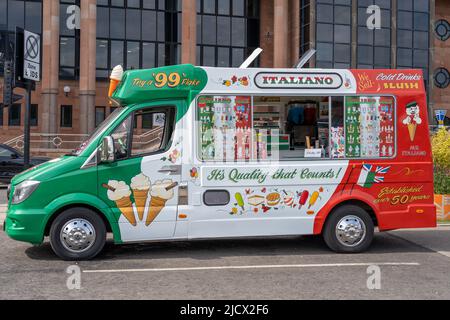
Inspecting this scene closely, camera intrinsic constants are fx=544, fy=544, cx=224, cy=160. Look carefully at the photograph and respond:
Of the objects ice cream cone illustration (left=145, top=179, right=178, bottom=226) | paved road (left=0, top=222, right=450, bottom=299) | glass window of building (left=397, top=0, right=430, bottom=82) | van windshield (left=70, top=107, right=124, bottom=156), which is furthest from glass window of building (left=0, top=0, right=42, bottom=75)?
ice cream cone illustration (left=145, top=179, right=178, bottom=226)

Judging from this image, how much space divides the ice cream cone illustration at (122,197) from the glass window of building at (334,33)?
3285 centimetres

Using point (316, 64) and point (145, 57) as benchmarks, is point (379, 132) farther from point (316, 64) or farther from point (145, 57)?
point (145, 57)

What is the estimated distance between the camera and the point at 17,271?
701 centimetres

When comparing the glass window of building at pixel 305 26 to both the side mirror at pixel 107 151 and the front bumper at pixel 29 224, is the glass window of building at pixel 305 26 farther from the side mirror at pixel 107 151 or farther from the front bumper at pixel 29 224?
the front bumper at pixel 29 224

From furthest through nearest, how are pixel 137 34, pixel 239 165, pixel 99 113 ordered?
1. pixel 137 34
2. pixel 99 113
3. pixel 239 165

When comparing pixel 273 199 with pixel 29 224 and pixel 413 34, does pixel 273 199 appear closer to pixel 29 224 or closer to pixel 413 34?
pixel 29 224

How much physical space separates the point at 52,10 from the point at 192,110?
30538 mm

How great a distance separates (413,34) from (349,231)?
37.1 m

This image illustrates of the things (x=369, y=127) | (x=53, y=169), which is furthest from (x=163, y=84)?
(x=369, y=127)

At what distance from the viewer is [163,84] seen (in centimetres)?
800

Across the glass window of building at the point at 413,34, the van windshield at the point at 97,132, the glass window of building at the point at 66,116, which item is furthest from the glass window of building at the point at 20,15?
the van windshield at the point at 97,132

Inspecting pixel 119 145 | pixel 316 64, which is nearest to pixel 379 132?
pixel 119 145

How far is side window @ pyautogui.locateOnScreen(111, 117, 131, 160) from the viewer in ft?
25.6

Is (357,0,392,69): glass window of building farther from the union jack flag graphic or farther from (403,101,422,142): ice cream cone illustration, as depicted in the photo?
the union jack flag graphic
